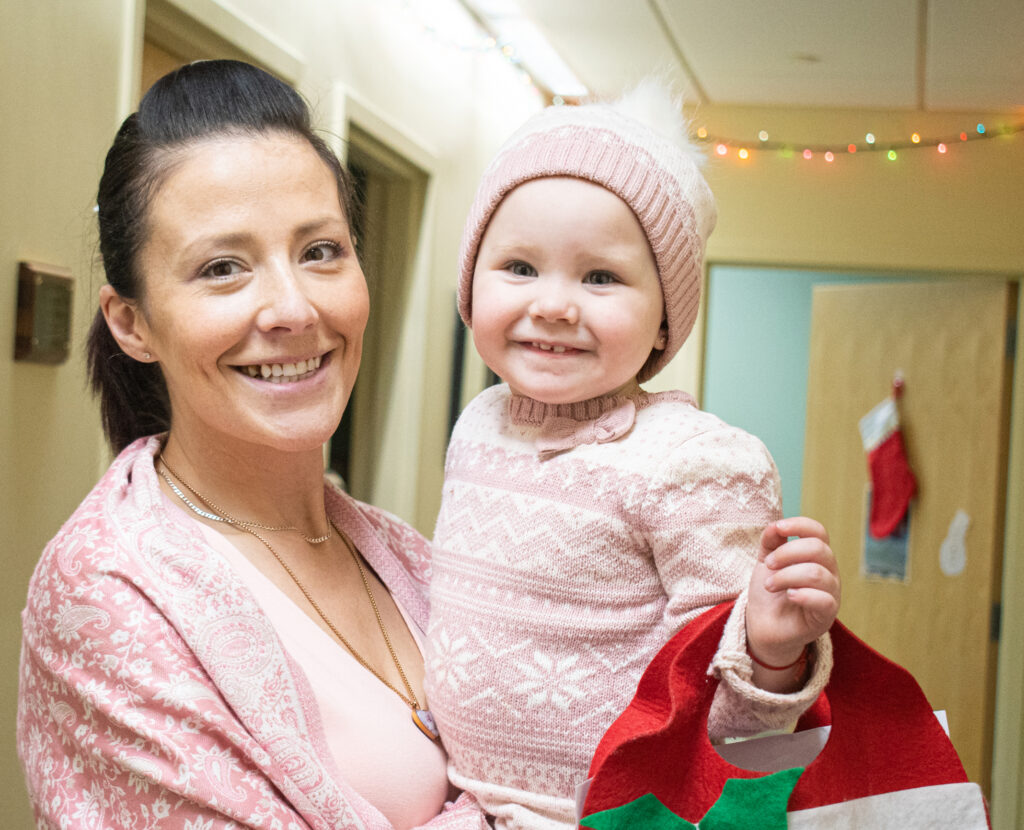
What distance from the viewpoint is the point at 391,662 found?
4.18 ft

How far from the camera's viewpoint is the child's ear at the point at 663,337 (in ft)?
4.14

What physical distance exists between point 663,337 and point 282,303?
0.44 meters

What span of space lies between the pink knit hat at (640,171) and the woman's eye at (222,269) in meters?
0.28

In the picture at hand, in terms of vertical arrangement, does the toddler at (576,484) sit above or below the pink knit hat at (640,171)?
below

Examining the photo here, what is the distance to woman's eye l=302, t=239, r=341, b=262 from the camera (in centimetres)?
119

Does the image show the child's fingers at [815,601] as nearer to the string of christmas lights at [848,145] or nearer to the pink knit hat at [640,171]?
the pink knit hat at [640,171]

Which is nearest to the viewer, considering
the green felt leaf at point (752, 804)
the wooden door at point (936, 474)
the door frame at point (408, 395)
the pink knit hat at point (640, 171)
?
the green felt leaf at point (752, 804)

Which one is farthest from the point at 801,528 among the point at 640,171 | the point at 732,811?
the point at 640,171

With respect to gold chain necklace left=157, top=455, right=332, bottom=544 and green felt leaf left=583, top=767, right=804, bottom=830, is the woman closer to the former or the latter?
gold chain necklace left=157, top=455, right=332, bottom=544

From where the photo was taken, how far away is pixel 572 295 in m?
1.16

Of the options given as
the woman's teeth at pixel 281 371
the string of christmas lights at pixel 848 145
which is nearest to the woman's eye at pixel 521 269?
the woman's teeth at pixel 281 371

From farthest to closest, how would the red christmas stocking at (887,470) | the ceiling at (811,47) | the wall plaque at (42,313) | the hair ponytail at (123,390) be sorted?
the red christmas stocking at (887,470) → the ceiling at (811,47) → the wall plaque at (42,313) → the hair ponytail at (123,390)

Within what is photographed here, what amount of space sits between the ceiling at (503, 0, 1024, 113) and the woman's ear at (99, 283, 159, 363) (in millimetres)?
2524

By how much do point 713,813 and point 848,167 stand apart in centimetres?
464
